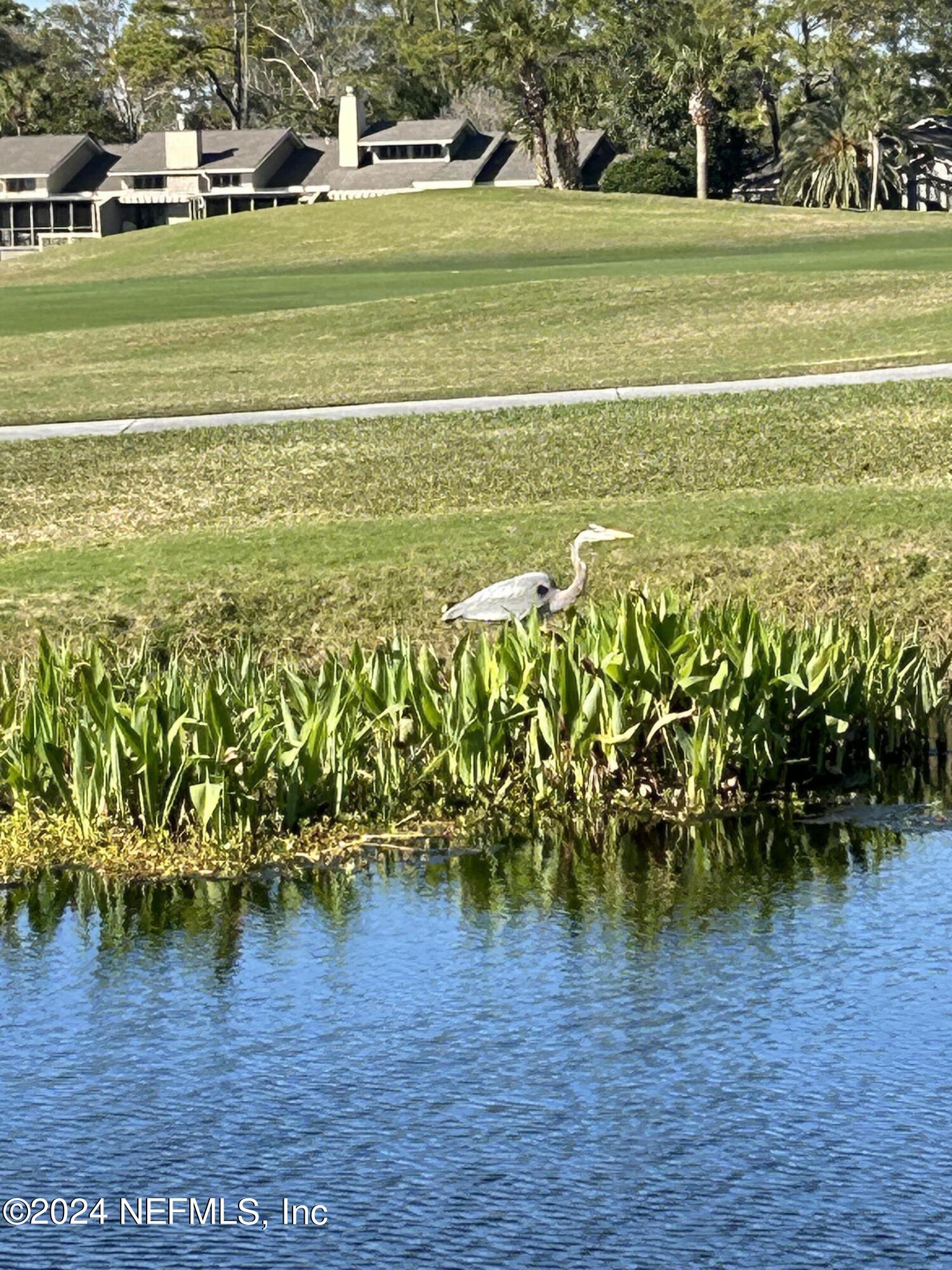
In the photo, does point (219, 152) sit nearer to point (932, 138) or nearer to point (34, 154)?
point (34, 154)

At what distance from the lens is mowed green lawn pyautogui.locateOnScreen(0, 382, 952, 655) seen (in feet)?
42.5

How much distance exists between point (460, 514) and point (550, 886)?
23.7 ft

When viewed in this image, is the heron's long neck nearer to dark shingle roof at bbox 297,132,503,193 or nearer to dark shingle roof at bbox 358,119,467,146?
dark shingle roof at bbox 297,132,503,193

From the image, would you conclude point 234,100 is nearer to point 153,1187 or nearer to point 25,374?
point 25,374

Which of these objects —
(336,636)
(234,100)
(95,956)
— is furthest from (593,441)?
(234,100)

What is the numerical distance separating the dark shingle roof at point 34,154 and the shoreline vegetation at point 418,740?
79468mm

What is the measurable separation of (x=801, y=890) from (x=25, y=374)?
2325cm

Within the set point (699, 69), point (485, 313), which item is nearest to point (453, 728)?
point (485, 313)

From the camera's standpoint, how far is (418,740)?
938cm

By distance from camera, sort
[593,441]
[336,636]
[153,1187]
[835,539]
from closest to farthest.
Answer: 1. [153,1187]
2. [336,636]
3. [835,539]
4. [593,441]

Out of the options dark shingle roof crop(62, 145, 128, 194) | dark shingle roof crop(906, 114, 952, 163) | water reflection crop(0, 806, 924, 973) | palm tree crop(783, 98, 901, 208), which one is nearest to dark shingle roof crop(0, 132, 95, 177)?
dark shingle roof crop(62, 145, 128, 194)

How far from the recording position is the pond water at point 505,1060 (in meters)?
5.38

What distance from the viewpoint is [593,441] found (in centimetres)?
1823

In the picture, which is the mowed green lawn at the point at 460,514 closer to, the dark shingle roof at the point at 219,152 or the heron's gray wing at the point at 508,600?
the heron's gray wing at the point at 508,600
